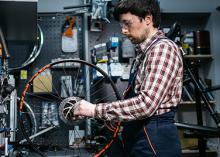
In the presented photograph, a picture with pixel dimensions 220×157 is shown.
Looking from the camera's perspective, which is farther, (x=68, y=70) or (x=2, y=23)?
(x=68, y=70)

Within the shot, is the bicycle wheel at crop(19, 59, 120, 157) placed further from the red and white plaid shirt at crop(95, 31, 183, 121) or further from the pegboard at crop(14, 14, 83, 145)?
the red and white plaid shirt at crop(95, 31, 183, 121)

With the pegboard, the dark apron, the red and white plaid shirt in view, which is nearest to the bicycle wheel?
the pegboard

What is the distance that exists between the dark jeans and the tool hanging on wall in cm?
219

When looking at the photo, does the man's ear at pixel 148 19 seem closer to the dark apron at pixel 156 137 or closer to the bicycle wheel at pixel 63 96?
the dark apron at pixel 156 137

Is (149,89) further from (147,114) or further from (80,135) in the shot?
(80,135)

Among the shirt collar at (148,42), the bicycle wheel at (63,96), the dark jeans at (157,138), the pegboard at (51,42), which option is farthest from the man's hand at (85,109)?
the pegboard at (51,42)

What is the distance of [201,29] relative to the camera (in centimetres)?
399

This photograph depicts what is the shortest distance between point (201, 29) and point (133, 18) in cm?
291

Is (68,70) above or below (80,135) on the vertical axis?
above

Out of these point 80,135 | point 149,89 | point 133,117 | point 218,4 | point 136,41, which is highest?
point 218,4

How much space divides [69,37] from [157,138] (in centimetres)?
233

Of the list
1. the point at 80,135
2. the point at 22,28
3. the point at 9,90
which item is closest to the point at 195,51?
the point at 80,135

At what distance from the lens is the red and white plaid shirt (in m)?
1.16

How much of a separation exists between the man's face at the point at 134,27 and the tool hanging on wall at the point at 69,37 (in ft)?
6.95
